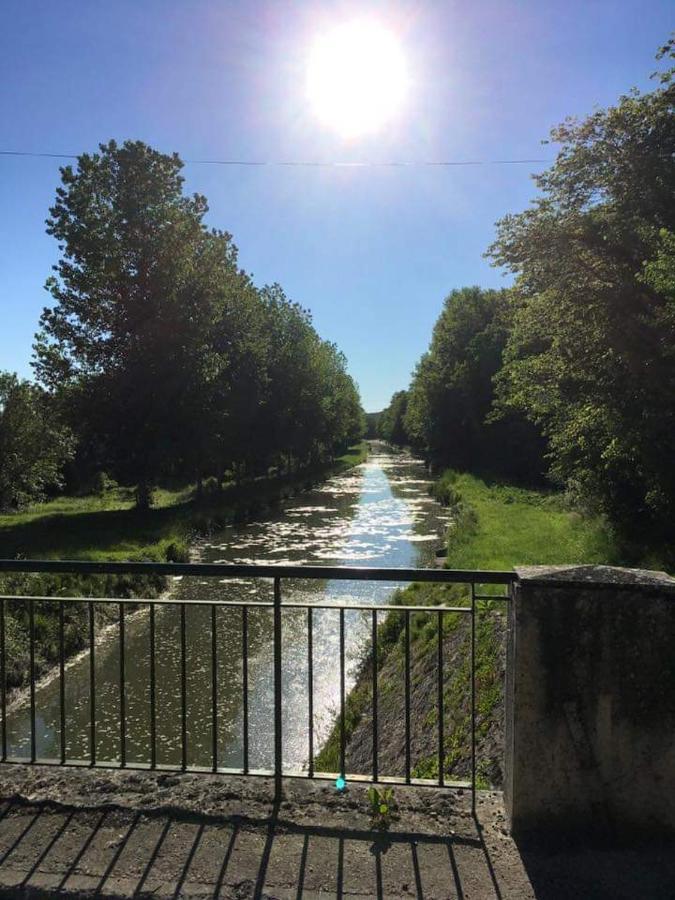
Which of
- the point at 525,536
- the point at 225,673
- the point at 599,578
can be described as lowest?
the point at 225,673

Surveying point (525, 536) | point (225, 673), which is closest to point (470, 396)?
point (525, 536)

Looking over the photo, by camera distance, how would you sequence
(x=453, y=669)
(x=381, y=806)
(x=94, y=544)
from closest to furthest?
1. (x=381, y=806)
2. (x=453, y=669)
3. (x=94, y=544)

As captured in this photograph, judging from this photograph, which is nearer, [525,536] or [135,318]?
[525,536]

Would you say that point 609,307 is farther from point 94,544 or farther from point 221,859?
point 94,544

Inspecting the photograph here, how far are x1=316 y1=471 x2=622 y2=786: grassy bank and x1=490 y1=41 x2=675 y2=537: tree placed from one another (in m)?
2.04

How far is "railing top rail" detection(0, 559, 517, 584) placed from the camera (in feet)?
10.9

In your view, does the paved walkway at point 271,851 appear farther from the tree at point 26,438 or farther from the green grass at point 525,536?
the tree at point 26,438

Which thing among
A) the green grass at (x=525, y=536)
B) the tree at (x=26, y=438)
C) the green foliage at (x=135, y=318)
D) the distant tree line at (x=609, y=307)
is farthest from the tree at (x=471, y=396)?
the tree at (x=26, y=438)

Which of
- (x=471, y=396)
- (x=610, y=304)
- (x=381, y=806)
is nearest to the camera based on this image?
(x=381, y=806)

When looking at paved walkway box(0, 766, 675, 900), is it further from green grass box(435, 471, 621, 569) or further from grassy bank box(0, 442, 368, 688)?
grassy bank box(0, 442, 368, 688)

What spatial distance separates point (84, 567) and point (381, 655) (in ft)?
22.9

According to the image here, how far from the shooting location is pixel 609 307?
12.0 metres

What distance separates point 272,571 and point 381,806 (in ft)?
4.29

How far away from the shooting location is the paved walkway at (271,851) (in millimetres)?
2615
